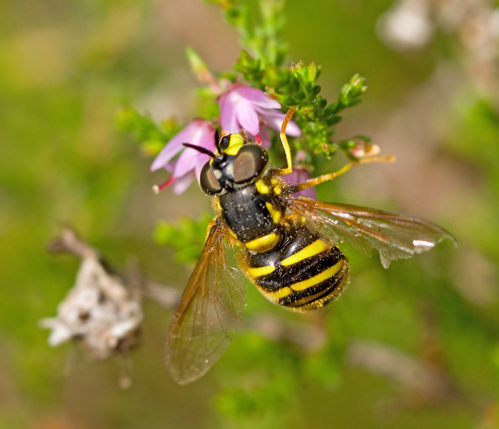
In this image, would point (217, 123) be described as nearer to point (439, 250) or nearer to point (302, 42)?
point (439, 250)

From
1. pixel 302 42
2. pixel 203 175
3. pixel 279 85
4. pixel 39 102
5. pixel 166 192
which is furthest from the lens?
pixel 166 192

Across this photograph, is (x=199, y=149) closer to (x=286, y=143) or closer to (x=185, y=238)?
(x=286, y=143)

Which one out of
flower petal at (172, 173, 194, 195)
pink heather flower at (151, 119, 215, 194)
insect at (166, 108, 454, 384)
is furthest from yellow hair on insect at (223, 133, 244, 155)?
flower petal at (172, 173, 194, 195)

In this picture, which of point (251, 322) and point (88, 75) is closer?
point (251, 322)

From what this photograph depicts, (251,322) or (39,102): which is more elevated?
(39,102)

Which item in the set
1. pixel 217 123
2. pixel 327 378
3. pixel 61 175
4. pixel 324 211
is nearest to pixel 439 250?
pixel 327 378

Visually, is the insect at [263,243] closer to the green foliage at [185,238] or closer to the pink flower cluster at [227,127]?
the pink flower cluster at [227,127]

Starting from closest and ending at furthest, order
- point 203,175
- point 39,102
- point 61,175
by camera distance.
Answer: point 203,175 → point 61,175 → point 39,102
